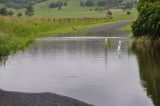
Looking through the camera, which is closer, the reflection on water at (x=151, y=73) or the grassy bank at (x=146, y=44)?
the reflection on water at (x=151, y=73)

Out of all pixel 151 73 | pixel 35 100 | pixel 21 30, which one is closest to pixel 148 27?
pixel 151 73

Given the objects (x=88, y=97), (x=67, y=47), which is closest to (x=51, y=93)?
(x=88, y=97)

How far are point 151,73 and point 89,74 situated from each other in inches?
141

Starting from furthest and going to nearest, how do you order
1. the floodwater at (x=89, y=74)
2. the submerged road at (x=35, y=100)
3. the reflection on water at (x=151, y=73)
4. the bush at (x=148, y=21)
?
the bush at (x=148, y=21), the reflection on water at (x=151, y=73), the floodwater at (x=89, y=74), the submerged road at (x=35, y=100)

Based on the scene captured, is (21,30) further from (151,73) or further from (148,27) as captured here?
(151,73)

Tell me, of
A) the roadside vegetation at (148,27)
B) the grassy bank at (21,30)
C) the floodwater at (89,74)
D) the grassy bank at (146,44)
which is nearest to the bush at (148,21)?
the roadside vegetation at (148,27)

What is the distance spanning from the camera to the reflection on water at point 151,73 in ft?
85.9

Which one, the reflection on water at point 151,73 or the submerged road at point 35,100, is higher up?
the submerged road at point 35,100

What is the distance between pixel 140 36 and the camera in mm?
49344

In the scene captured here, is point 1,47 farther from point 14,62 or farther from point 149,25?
point 149,25

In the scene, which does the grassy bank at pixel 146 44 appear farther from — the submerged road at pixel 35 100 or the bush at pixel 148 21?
the submerged road at pixel 35 100

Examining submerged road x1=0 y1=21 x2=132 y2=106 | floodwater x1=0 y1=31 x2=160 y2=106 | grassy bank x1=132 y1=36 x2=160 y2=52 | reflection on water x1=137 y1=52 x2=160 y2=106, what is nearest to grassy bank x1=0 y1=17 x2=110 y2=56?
floodwater x1=0 y1=31 x2=160 y2=106

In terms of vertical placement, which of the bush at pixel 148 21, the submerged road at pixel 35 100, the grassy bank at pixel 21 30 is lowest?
the grassy bank at pixel 21 30

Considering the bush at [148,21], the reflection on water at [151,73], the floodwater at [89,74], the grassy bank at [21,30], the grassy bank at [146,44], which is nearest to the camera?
the floodwater at [89,74]
